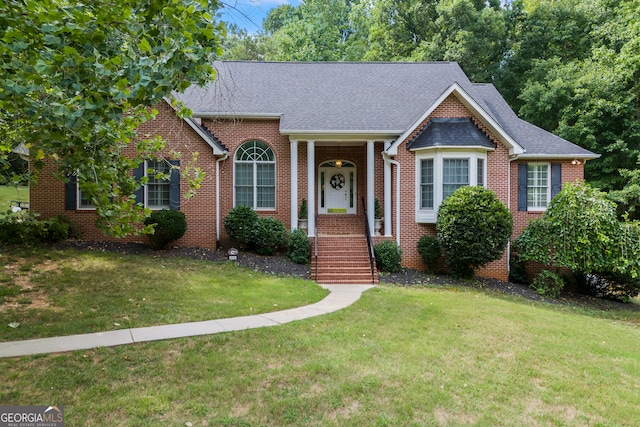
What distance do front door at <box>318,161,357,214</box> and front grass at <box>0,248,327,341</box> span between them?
5.28 m

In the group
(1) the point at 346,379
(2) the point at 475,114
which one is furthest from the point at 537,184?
(1) the point at 346,379

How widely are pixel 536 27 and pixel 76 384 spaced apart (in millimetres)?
29294

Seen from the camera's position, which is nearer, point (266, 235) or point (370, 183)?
point (266, 235)

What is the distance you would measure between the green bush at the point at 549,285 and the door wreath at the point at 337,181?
7.61 m

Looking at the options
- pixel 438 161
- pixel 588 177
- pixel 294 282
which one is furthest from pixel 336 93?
pixel 588 177

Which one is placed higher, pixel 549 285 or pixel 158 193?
pixel 158 193

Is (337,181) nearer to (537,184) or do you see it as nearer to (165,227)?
(165,227)

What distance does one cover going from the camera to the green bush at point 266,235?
1248 cm

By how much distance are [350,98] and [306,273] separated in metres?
7.41

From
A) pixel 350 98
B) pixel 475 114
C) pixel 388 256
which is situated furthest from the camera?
pixel 350 98

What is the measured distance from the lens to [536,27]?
24234 millimetres

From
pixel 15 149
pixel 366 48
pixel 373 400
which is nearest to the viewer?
pixel 373 400

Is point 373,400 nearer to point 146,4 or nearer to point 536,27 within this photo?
point 146,4

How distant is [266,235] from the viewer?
1245cm
